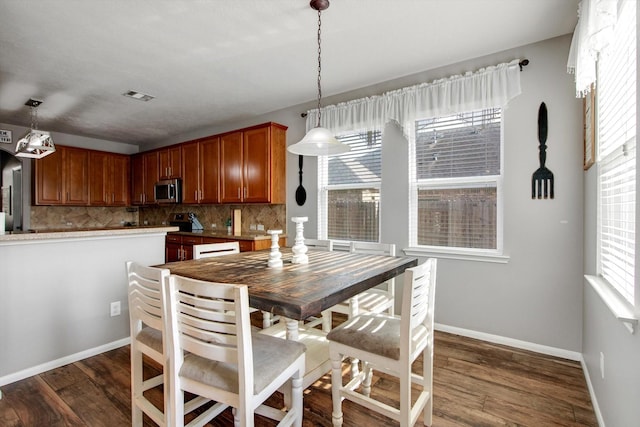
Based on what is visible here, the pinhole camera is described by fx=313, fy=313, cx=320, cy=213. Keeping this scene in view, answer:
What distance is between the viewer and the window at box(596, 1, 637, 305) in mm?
1242

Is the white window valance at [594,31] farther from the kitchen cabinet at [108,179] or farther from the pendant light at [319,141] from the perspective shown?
the kitchen cabinet at [108,179]

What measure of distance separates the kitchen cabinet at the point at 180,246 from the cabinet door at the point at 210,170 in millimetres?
612

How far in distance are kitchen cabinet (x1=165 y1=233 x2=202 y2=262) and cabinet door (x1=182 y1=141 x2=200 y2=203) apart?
2.03 feet

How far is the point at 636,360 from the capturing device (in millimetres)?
1110

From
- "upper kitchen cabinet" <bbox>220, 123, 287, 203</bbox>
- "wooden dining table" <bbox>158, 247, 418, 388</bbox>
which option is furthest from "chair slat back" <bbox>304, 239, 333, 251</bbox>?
"upper kitchen cabinet" <bbox>220, 123, 287, 203</bbox>

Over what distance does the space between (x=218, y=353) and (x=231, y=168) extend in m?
3.48

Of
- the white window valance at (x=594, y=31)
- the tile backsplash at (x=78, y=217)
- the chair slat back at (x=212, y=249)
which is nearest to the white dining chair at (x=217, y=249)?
the chair slat back at (x=212, y=249)

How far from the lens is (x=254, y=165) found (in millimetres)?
4129

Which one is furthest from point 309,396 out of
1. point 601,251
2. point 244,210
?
point 244,210

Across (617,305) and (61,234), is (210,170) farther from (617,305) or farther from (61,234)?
(617,305)

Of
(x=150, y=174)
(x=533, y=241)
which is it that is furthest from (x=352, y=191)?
(x=150, y=174)

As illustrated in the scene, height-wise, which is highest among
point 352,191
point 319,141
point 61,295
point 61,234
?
point 319,141

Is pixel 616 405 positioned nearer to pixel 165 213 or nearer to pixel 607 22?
pixel 607 22

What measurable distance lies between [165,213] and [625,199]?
6.21m
